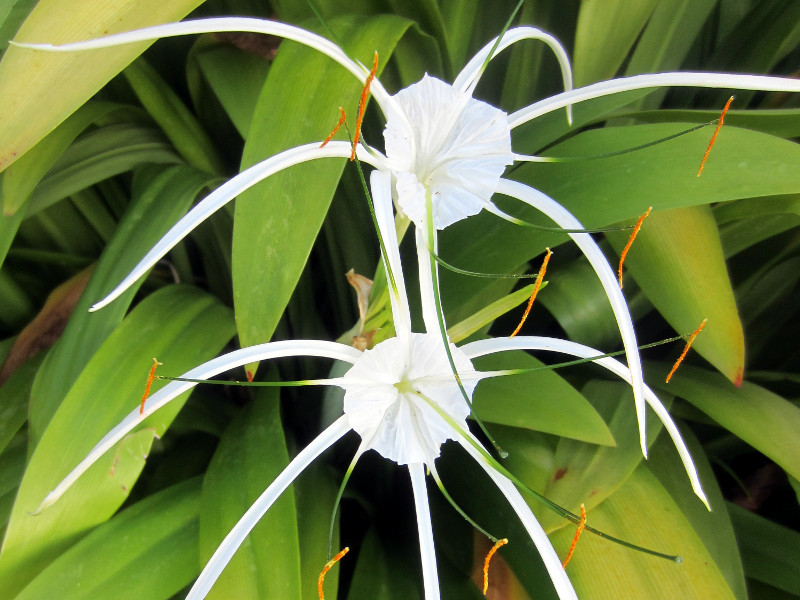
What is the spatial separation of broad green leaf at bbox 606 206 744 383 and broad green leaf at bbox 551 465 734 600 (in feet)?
0.38

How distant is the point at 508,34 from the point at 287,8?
0.23 meters

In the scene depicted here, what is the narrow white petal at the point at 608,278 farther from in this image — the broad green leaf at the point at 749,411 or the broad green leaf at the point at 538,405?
the broad green leaf at the point at 749,411

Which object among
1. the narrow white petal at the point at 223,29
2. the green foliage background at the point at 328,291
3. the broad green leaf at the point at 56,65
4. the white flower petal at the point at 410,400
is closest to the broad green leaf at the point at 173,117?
the green foliage background at the point at 328,291

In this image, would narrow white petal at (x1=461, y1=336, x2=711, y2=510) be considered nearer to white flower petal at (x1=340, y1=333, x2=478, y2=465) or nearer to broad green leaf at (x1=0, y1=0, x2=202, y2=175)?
white flower petal at (x1=340, y1=333, x2=478, y2=465)

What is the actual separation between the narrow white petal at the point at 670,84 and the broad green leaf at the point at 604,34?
0.25 meters

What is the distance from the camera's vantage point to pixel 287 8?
1.58 ft

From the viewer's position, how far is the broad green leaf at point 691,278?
44 centimetres

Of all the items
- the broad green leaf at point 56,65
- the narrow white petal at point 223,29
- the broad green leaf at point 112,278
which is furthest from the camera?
the broad green leaf at point 112,278

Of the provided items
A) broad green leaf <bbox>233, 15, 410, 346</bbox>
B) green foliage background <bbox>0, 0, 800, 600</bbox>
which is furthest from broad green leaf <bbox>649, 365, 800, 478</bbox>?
broad green leaf <bbox>233, 15, 410, 346</bbox>

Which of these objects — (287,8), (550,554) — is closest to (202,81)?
(287,8)

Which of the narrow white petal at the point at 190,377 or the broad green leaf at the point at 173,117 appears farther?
the broad green leaf at the point at 173,117

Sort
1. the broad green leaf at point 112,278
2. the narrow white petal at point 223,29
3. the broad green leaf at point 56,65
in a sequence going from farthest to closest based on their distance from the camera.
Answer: the broad green leaf at point 112,278 < the broad green leaf at point 56,65 < the narrow white petal at point 223,29

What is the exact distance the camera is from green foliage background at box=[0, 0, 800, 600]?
0.38 metres

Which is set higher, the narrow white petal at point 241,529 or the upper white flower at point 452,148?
the upper white flower at point 452,148
